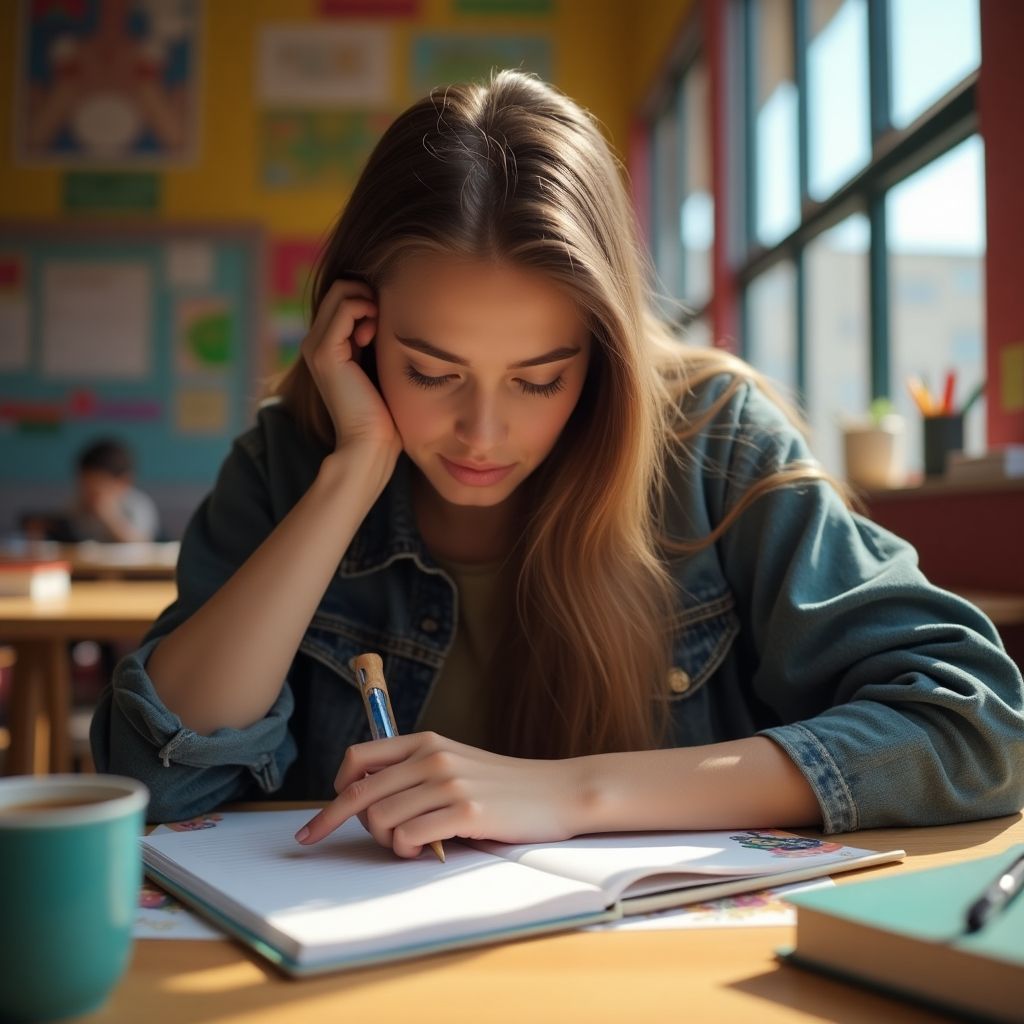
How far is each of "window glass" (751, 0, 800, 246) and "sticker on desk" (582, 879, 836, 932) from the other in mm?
3318

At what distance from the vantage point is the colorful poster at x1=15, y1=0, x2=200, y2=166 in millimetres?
5996

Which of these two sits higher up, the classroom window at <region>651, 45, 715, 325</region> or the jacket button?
the classroom window at <region>651, 45, 715, 325</region>

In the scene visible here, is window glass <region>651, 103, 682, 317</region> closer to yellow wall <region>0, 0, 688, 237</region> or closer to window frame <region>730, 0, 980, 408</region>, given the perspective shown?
yellow wall <region>0, 0, 688, 237</region>

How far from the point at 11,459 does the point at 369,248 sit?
538 centimetres

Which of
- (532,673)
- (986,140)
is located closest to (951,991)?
(532,673)

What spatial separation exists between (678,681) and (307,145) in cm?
548

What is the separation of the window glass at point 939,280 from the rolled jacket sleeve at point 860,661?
1437 mm

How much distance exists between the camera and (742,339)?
4.50 metres

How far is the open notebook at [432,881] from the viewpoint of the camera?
21.5 inches

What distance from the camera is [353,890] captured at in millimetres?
613

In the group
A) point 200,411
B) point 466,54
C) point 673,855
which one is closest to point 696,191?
point 466,54

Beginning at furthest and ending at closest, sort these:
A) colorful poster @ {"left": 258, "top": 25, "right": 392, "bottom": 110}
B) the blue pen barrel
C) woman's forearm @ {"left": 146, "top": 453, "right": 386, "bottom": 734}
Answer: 1. colorful poster @ {"left": 258, "top": 25, "right": 392, "bottom": 110}
2. woman's forearm @ {"left": 146, "top": 453, "right": 386, "bottom": 734}
3. the blue pen barrel

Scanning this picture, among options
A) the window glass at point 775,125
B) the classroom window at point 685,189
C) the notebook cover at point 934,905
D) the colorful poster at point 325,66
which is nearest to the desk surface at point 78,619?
the notebook cover at point 934,905

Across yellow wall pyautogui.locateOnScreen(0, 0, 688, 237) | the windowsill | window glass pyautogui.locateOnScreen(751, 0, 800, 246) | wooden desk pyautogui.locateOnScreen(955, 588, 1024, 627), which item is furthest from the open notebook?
yellow wall pyautogui.locateOnScreen(0, 0, 688, 237)
